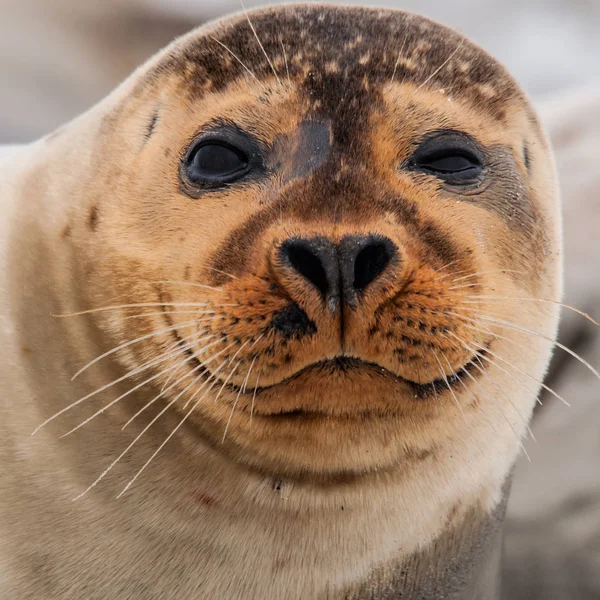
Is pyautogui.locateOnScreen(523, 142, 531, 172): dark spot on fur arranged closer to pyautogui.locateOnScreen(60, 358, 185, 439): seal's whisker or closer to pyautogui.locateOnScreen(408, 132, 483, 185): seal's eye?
pyautogui.locateOnScreen(408, 132, 483, 185): seal's eye

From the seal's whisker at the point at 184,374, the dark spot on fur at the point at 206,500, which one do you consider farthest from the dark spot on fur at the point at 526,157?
the dark spot on fur at the point at 206,500

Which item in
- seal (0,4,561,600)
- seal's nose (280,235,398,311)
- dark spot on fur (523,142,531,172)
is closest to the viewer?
seal's nose (280,235,398,311)

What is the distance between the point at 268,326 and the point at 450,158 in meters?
0.49

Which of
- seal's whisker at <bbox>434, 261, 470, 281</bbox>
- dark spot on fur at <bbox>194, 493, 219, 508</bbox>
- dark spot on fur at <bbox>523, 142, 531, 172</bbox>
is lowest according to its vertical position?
dark spot on fur at <bbox>194, 493, 219, 508</bbox>

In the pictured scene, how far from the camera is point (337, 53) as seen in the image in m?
1.40

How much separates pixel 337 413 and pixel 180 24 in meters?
3.53

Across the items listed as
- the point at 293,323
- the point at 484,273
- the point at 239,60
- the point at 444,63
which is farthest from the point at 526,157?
the point at 293,323

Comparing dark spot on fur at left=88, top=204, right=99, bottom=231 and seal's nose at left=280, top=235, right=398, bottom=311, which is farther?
dark spot on fur at left=88, top=204, right=99, bottom=231

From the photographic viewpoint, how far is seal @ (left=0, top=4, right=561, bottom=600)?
1.20m

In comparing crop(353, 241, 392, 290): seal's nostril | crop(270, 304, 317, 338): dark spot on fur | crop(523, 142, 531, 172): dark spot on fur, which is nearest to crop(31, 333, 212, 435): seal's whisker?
crop(270, 304, 317, 338): dark spot on fur

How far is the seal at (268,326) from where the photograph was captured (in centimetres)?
120

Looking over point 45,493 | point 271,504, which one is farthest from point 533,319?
point 45,493

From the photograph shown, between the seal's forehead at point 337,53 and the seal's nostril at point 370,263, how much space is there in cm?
37

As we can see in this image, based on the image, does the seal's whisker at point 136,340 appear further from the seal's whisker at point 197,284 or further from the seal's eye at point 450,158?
Answer: the seal's eye at point 450,158
